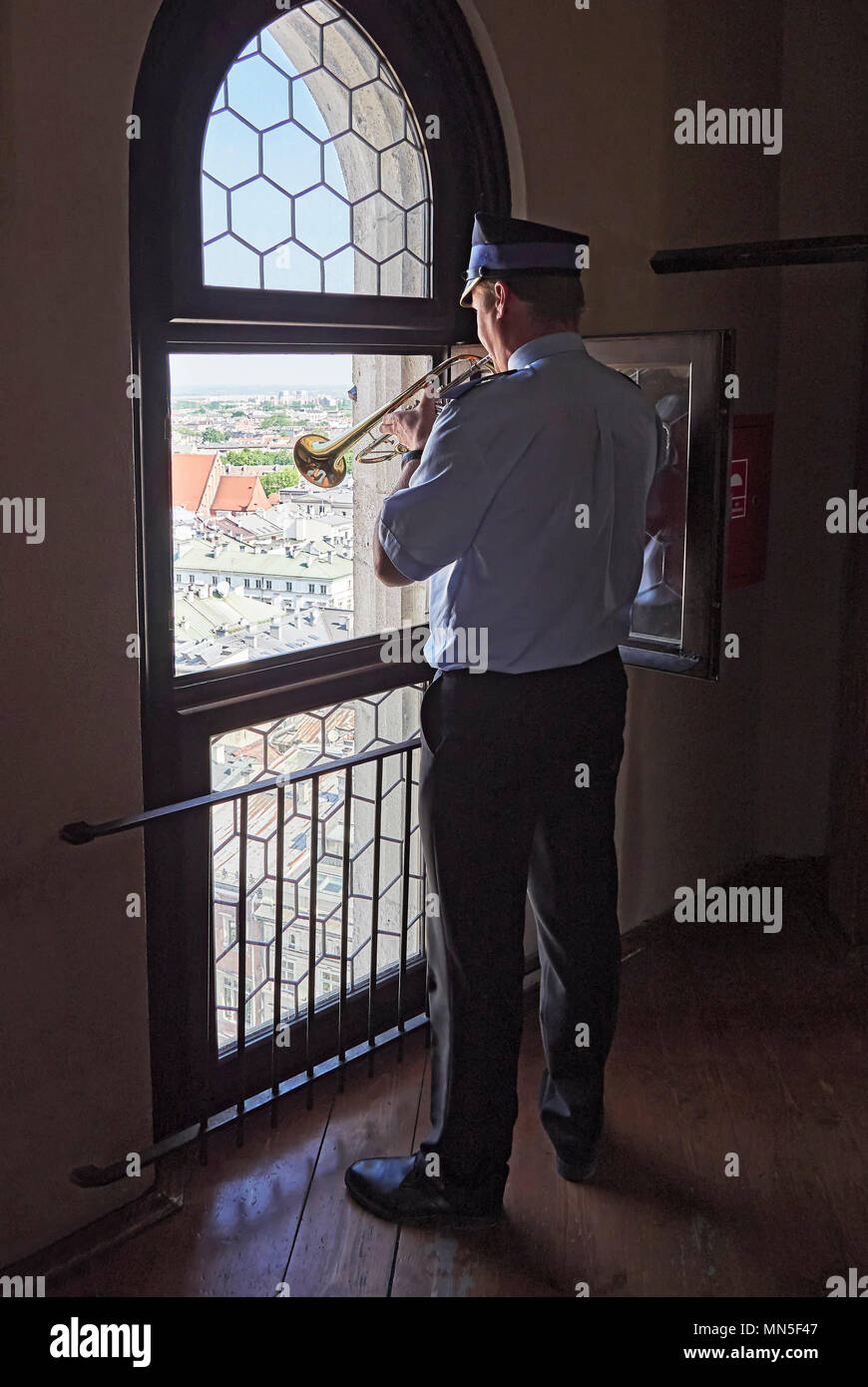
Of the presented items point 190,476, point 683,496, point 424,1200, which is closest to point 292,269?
point 190,476

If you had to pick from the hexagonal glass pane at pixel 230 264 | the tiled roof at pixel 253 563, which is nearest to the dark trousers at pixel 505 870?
the tiled roof at pixel 253 563

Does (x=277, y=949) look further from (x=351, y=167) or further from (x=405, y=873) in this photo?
(x=351, y=167)

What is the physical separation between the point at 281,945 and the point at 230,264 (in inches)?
54.2

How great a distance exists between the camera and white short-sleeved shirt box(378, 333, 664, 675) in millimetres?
1950

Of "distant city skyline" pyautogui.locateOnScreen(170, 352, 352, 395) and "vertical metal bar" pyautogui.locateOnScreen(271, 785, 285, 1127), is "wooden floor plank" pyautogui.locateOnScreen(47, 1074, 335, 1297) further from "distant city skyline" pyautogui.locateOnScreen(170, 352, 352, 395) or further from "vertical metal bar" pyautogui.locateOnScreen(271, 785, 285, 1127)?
"distant city skyline" pyautogui.locateOnScreen(170, 352, 352, 395)

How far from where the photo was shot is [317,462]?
7.87 ft

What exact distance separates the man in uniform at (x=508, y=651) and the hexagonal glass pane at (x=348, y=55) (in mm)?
587

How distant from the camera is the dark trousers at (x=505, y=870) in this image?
2027 millimetres

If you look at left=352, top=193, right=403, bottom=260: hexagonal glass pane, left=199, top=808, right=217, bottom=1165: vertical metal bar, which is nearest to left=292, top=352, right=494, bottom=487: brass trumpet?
left=352, top=193, right=403, bottom=260: hexagonal glass pane

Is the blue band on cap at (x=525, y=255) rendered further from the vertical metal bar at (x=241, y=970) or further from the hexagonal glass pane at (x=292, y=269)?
the vertical metal bar at (x=241, y=970)

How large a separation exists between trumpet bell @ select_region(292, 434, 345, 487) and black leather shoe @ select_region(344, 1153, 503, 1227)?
51.0 inches

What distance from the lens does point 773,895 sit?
364cm
